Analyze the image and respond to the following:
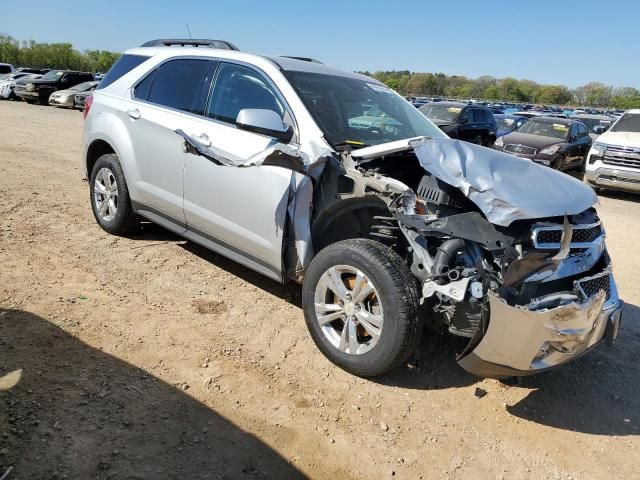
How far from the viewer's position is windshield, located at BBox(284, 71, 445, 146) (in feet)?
12.2

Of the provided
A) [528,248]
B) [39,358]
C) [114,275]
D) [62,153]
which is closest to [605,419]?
[528,248]

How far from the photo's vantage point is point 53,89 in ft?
82.8

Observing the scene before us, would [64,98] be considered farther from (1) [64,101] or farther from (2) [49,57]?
(2) [49,57]

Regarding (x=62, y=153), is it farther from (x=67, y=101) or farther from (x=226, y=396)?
(x=67, y=101)

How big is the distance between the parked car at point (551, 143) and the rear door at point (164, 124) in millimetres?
9779

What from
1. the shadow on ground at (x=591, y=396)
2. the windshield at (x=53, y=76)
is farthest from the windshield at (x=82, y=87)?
the shadow on ground at (x=591, y=396)

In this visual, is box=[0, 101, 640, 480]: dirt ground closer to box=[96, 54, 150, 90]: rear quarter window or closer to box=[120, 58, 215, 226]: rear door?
box=[120, 58, 215, 226]: rear door

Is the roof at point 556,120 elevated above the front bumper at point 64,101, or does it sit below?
above

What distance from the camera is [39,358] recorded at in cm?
311

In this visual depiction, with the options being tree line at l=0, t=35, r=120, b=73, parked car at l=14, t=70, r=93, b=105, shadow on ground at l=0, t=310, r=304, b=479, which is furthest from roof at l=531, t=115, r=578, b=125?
tree line at l=0, t=35, r=120, b=73

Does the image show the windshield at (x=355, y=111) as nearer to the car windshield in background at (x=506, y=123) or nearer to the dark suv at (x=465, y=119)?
the dark suv at (x=465, y=119)

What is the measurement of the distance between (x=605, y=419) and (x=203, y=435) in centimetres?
235

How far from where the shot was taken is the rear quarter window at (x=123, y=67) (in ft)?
16.8

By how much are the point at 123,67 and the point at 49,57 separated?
8635 cm
